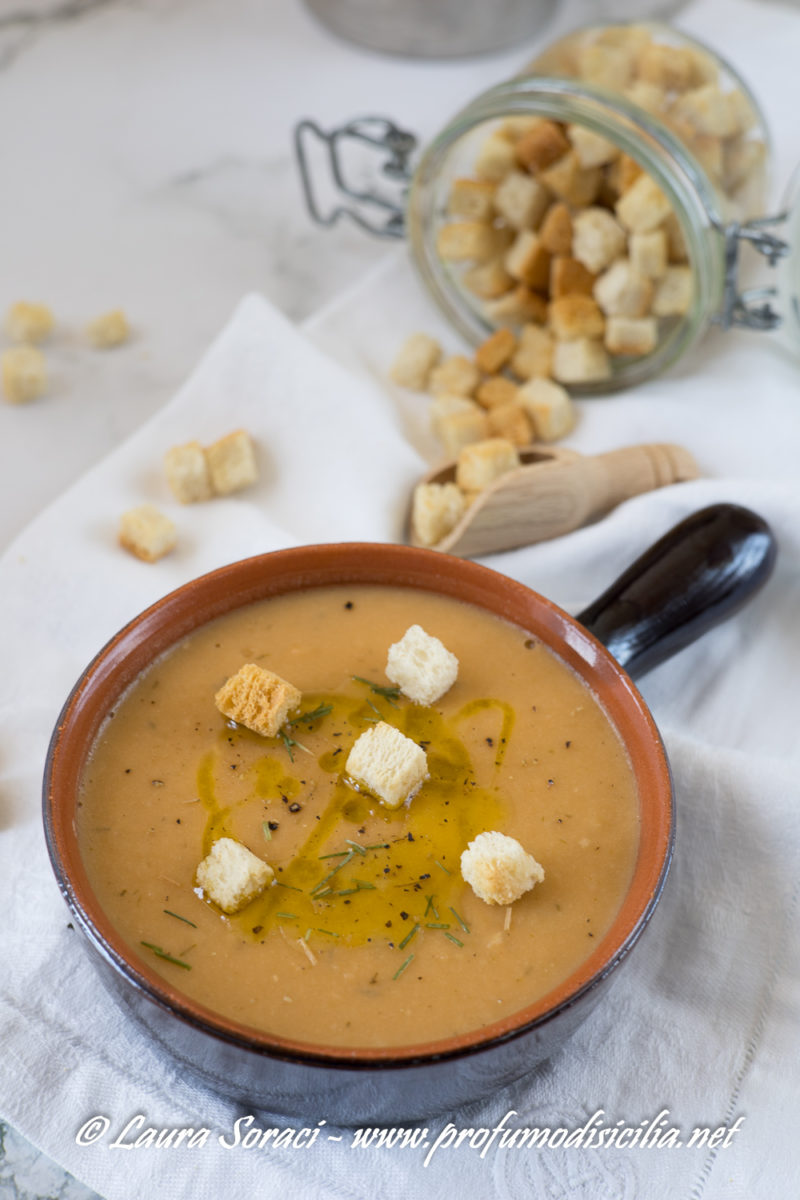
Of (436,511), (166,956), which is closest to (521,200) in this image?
(436,511)

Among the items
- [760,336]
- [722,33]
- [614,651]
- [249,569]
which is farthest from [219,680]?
[722,33]

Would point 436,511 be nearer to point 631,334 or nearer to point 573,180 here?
point 631,334

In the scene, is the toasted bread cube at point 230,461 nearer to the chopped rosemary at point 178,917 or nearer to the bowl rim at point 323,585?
the bowl rim at point 323,585

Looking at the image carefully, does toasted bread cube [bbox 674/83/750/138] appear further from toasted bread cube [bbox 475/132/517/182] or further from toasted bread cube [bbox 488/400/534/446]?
toasted bread cube [bbox 488/400/534/446]

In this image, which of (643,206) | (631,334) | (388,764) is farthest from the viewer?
(631,334)

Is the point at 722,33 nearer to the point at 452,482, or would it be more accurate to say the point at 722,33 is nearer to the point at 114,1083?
the point at 452,482

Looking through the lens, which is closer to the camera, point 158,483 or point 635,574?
point 635,574

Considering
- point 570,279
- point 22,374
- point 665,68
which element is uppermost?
point 665,68
